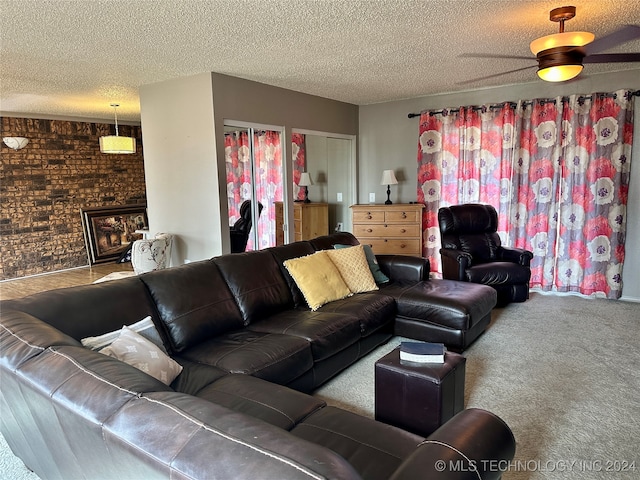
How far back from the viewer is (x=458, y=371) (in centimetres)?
222

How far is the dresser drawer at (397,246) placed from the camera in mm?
5570

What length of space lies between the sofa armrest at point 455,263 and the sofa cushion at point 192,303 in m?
2.58

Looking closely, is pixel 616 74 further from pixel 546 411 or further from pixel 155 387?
pixel 155 387

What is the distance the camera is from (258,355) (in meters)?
2.28

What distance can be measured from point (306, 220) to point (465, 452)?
14.8 feet

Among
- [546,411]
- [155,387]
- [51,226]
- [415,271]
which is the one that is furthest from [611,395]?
[51,226]

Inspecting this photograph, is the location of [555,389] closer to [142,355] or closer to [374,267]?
[374,267]

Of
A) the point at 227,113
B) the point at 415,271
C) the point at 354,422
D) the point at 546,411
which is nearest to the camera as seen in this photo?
the point at 354,422

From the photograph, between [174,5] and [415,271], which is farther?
[415,271]

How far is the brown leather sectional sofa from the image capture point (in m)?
0.94

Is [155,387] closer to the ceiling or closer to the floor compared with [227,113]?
closer to the floor

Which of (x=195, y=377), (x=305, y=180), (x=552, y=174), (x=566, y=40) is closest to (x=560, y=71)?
(x=566, y=40)

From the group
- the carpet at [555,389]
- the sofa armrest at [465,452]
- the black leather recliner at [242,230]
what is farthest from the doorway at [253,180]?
the sofa armrest at [465,452]

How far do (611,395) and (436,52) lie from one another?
290cm
